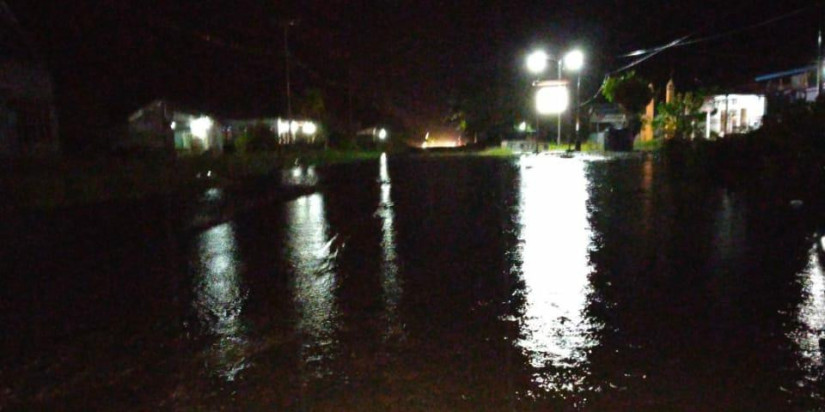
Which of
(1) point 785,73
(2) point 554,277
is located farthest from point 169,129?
(1) point 785,73

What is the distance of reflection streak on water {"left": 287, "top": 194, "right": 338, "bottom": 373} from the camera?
20.0 ft

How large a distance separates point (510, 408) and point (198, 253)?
7.59 meters

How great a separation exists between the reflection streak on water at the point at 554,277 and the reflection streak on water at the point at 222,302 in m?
2.37

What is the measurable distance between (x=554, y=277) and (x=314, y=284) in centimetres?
293

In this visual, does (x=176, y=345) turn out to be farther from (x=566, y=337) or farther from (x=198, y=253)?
(x=198, y=253)

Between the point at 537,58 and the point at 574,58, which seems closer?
the point at 574,58

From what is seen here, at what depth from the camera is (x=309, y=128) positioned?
60.4 metres

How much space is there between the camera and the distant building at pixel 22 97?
23.5m

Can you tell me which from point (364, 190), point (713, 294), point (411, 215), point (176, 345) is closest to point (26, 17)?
point (364, 190)

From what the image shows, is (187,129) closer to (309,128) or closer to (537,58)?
(309,128)

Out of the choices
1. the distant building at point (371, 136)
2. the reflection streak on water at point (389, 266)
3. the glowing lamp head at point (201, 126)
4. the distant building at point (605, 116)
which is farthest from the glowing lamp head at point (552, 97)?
the reflection streak on water at point (389, 266)

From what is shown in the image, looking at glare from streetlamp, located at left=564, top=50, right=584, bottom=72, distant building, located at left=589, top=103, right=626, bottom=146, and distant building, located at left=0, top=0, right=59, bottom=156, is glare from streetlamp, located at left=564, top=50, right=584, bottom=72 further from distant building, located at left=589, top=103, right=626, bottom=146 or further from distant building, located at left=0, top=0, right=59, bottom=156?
distant building, located at left=0, top=0, right=59, bottom=156

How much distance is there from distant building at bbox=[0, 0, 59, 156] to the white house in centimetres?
3245

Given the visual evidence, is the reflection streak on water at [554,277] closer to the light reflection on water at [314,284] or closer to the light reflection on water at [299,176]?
the light reflection on water at [314,284]
